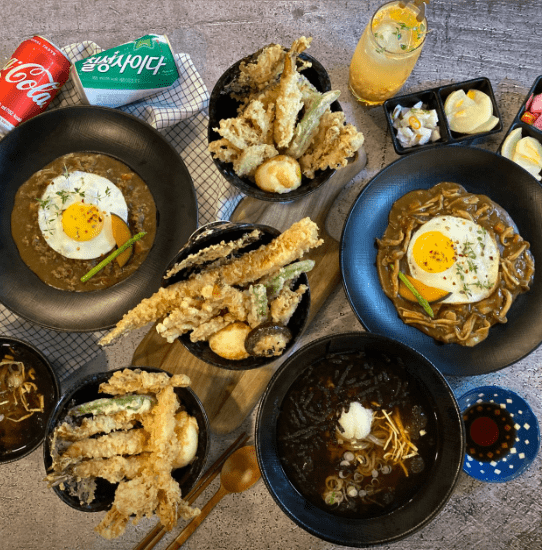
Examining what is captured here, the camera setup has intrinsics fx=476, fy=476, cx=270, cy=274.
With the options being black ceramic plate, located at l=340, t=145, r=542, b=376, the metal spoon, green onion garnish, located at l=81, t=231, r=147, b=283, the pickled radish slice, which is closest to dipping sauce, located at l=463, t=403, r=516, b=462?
black ceramic plate, located at l=340, t=145, r=542, b=376

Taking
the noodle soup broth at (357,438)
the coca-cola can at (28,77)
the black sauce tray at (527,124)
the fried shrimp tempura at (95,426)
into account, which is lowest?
the noodle soup broth at (357,438)

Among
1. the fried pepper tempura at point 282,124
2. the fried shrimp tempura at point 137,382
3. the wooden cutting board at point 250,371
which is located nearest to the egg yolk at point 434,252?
the wooden cutting board at point 250,371

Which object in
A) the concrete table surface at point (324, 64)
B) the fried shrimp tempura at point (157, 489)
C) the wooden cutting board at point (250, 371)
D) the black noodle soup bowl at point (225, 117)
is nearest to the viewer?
the fried shrimp tempura at point (157, 489)

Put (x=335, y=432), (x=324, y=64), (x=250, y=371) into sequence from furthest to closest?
(x=324, y=64), (x=250, y=371), (x=335, y=432)

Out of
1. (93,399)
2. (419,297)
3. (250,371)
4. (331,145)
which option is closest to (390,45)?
(331,145)

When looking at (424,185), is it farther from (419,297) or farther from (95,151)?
(95,151)

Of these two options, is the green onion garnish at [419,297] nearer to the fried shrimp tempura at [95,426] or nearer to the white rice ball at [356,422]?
the white rice ball at [356,422]
